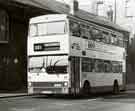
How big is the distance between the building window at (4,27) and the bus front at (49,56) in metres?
9.63

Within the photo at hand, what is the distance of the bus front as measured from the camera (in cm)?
2192

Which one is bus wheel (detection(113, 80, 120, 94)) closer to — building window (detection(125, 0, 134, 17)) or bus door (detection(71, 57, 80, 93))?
bus door (detection(71, 57, 80, 93))

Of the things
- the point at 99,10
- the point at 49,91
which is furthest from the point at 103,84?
the point at 99,10

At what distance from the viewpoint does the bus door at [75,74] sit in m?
22.2

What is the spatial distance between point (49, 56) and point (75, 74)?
1.67 metres

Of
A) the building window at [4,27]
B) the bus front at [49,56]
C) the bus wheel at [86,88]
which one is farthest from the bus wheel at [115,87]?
the building window at [4,27]

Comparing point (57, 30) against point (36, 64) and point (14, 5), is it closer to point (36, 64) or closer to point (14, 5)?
point (36, 64)

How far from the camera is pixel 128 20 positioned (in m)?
66.9

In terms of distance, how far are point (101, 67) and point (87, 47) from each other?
2.58 metres

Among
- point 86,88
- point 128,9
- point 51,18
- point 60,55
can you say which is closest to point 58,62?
point 60,55

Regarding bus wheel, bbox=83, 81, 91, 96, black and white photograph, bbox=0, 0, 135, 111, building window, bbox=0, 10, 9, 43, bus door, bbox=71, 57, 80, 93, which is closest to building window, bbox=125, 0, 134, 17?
black and white photograph, bbox=0, 0, 135, 111

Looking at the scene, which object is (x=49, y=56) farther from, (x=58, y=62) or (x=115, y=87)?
(x=115, y=87)

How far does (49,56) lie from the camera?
72.7 ft

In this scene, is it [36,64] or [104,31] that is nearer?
[36,64]
